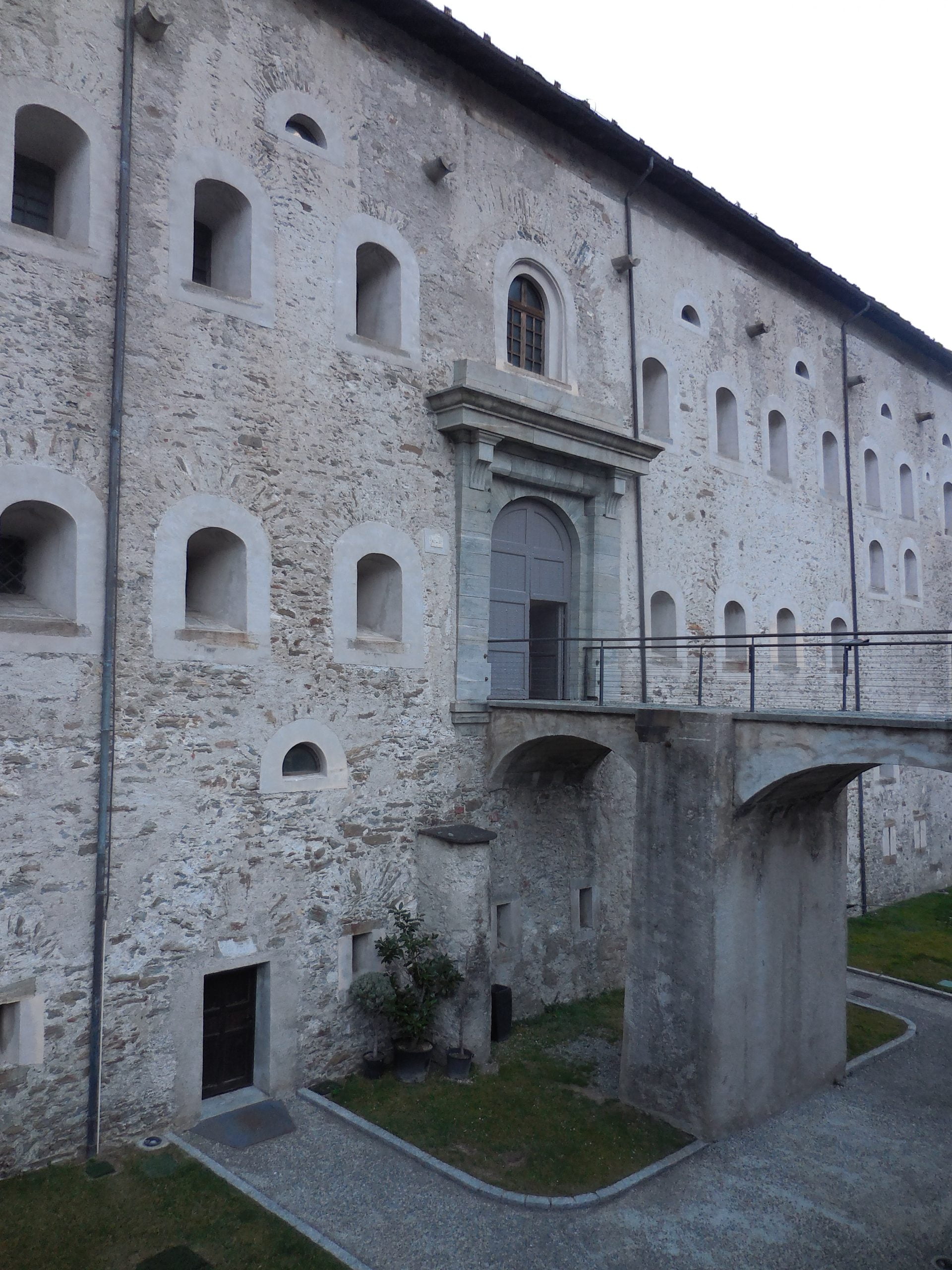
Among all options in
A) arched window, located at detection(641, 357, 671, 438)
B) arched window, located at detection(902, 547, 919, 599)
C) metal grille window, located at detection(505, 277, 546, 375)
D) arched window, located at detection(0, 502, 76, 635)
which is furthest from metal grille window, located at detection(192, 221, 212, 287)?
arched window, located at detection(902, 547, 919, 599)

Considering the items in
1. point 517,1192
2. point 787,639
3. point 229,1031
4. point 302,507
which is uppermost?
point 302,507

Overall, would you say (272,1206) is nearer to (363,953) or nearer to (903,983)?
(363,953)

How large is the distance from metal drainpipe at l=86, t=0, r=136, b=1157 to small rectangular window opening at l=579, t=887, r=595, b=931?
272 inches

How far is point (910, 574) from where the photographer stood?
22.5m

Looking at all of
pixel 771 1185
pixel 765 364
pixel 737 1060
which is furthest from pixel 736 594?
pixel 771 1185

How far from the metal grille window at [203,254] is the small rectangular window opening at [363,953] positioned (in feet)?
24.8

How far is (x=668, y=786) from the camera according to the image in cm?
1006

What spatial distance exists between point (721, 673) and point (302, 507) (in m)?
8.49

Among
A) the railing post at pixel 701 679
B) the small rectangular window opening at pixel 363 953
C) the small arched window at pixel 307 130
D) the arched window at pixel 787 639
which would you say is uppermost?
the small arched window at pixel 307 130

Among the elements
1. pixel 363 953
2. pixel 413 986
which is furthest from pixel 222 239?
pixel 413 986

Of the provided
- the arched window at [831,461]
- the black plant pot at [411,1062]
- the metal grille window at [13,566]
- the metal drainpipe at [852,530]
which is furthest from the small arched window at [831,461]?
the metal grille window at [13,566]

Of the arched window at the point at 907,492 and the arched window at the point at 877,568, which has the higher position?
the arched window at the point at 907,492

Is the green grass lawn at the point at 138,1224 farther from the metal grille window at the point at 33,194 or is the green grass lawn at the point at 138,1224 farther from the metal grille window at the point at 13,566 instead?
the metal grille window at the point at 33,194

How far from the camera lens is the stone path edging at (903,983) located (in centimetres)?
1423
